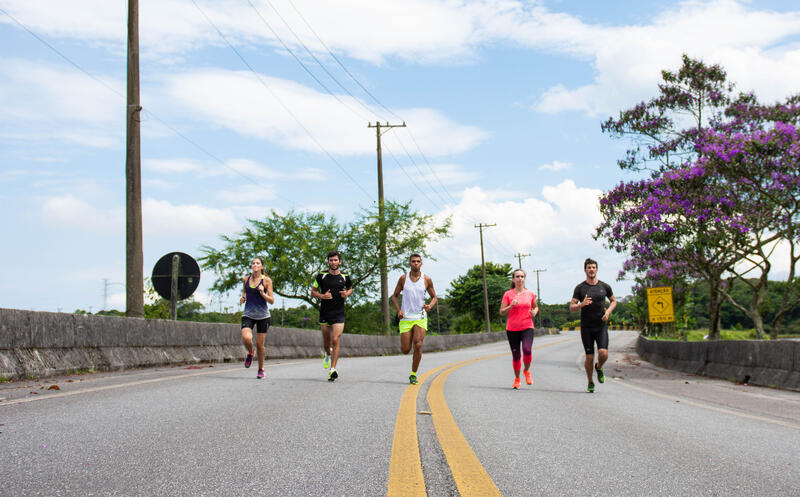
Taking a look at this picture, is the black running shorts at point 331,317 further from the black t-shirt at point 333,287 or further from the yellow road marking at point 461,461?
the yellow road marking at point 461,461

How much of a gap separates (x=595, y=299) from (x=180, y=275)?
7.51 metres

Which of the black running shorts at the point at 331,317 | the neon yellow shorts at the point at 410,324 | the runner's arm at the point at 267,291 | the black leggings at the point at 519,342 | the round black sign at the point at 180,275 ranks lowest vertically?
the black leggings at the point at 519,342

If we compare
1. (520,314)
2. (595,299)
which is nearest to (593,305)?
(595,299)

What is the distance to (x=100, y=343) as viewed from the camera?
11.0 m

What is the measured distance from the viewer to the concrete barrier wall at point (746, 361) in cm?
1170

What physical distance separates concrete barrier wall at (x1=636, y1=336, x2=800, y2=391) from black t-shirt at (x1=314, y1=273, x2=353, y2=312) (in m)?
7.45

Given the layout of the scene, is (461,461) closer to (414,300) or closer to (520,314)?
(414,300)

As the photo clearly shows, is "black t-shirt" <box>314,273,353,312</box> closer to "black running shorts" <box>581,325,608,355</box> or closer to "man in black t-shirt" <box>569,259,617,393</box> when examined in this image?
"man in black t-shirt" <box>569,259,617,393</box>

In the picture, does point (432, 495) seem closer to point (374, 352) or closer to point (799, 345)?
point (799, 345)

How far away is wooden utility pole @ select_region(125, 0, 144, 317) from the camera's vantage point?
1355 cm

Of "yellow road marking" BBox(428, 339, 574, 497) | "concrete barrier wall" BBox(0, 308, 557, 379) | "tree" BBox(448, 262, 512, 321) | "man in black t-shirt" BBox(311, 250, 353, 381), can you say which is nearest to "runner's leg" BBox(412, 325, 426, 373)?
"man in black t-shirt" BBox(311, 250, 353, 381)

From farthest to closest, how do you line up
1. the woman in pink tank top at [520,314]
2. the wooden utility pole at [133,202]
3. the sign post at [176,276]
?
the wooden utility pole at [133,202], the sign post at [176,276], the woman in pink tank top at [520,314]

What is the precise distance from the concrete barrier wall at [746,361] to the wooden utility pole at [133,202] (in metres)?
11.6

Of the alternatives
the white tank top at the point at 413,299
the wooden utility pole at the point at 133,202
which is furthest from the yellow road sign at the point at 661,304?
the wooden utility pole at the point at 133,202
